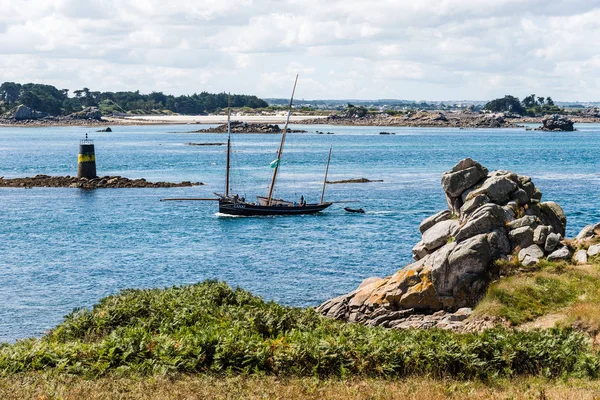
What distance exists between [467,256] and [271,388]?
12.6 metres

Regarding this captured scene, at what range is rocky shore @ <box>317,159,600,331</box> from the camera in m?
26.6

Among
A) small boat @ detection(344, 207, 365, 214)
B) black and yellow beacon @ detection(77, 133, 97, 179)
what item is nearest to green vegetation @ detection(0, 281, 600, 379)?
small boat @ detection(344, 207, 365, 214)

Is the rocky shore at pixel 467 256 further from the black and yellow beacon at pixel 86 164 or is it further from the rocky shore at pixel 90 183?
the black and yellow beacon at pixel 86 164

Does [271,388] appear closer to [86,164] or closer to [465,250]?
[465,250]

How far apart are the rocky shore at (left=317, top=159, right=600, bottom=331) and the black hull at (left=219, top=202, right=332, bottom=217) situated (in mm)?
36583

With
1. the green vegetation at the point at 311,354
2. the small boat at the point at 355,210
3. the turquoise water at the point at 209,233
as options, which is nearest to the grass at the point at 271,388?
the green vegetation at the point at 311,354

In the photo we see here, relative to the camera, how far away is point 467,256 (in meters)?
26.7

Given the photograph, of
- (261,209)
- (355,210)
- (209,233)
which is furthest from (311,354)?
(261,209)

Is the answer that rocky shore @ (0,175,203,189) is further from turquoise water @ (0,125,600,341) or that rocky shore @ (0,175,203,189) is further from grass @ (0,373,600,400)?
grass @ (0,373,600,400)

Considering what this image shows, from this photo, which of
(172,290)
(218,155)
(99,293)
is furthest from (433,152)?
(172,290)

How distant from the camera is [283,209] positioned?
220 feet

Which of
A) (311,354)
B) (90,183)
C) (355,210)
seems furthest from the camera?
(90,183)

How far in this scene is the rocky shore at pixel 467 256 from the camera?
26562 millimetres

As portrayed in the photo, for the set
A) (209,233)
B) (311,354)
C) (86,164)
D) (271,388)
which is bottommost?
(209,233)
